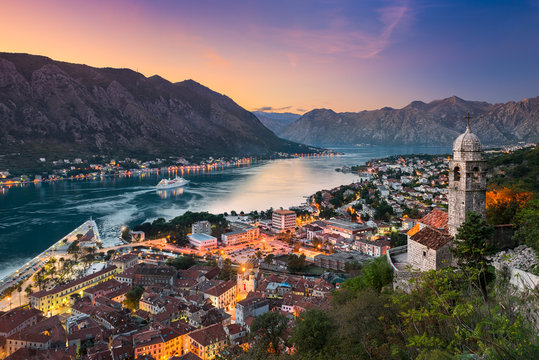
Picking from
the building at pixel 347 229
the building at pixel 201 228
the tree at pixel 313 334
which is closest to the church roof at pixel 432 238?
the tree at pixel 313 334

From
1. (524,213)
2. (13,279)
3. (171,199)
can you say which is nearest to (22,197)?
(171,199)

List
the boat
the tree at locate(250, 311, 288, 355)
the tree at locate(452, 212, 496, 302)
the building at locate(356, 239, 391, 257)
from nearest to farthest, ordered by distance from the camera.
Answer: the tree at locate(452, 212, 496, 302), the tree at locate(250, 311, 288, 355), the building at locate(356, 239, 391, 257), the boat

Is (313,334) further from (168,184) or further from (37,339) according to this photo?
(168,184)

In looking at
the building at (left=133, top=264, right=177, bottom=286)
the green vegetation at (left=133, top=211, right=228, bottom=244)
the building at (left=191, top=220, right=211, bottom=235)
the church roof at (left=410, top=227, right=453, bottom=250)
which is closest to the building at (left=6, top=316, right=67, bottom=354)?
the building at (left=133, top=264, right=177, bottom=286)

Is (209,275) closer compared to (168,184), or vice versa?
(209,275)

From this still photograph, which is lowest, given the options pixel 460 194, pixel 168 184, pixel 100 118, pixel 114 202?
pixel 114 202

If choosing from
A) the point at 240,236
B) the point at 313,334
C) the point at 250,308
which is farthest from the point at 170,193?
the point at 313,334

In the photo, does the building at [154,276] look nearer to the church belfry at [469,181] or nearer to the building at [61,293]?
the building at [61,293]

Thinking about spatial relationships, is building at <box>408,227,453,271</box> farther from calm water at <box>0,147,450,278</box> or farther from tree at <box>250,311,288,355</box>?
calm water at <box>0,147,450,278</box>
